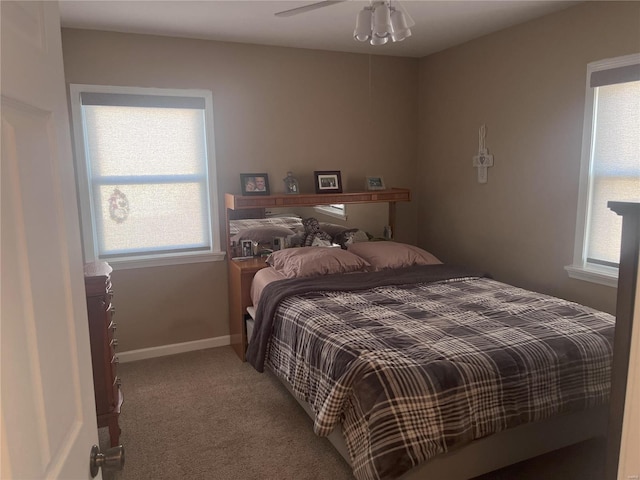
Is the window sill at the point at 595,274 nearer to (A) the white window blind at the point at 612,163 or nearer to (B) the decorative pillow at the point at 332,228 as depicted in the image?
(A) the white window blind at the point at 612,163

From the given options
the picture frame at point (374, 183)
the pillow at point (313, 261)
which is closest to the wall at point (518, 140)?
the picture frame at point (374, 183)

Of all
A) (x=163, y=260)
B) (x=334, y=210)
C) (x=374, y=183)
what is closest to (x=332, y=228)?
(x=334, y=210)

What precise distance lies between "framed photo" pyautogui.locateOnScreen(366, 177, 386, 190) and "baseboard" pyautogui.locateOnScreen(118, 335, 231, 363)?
6.28 feet

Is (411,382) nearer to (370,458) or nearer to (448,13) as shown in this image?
(370,458)

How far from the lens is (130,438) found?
2725mm

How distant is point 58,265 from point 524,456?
2.30 meters

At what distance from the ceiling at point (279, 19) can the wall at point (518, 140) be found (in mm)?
215

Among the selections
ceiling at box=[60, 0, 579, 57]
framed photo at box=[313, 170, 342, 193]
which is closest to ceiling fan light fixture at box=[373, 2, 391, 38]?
ceiling at box=[60, 0, 579, 57]

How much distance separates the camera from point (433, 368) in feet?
6.84

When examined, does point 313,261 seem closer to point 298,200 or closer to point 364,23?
point 298,200

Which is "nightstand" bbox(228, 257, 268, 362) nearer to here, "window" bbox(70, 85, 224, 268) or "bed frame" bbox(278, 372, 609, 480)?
"window" bbox(70, 85, 224, 268)

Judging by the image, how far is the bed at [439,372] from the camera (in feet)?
6.56

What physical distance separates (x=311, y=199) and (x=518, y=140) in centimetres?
174

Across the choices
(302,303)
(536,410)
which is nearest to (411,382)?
(536,410)
